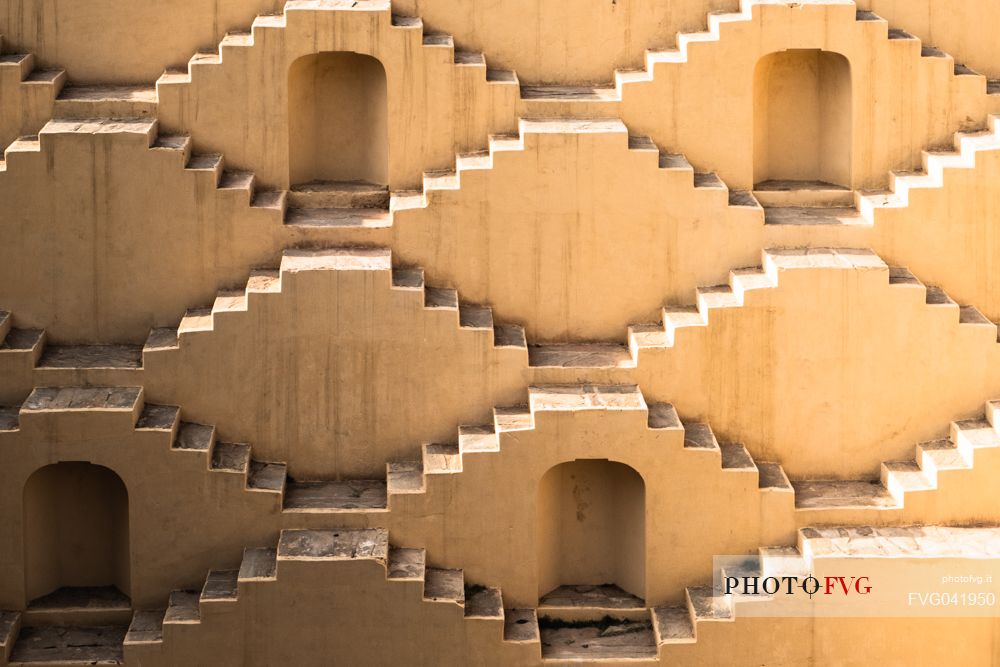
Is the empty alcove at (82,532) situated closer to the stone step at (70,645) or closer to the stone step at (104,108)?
the stone step at (70,645)

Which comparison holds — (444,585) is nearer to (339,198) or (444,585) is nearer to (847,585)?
(847,585)

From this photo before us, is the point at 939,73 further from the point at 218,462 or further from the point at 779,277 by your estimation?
the point at 218,462

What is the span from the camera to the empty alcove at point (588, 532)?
711 inches

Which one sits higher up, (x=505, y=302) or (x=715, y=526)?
(x=505, y=302)

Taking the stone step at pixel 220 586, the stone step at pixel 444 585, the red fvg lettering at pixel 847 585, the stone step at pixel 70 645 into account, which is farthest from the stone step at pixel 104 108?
the red fvg lettering at pixel 847 585

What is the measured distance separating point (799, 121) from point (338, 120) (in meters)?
4.27

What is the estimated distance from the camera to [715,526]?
17656 millimetres

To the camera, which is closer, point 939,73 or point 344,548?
point 344,548

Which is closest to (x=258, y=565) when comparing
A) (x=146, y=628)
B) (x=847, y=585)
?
(x=146, y=628)

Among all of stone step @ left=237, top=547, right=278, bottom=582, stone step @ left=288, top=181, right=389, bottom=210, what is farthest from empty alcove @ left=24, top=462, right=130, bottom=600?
stone step @ left=288, top=181, right=389, bottom=210

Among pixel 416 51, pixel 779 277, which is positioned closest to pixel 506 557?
pixel 779 277

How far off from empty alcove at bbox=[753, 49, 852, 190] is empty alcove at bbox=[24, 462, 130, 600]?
6504 millimetres

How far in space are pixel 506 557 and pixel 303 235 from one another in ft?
10.9

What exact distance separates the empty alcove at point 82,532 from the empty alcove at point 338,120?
323cm
